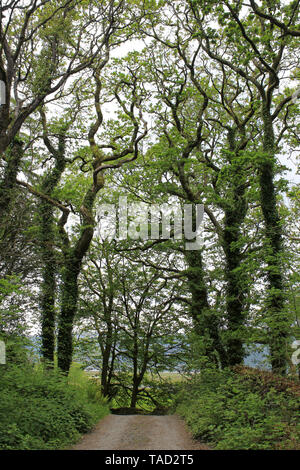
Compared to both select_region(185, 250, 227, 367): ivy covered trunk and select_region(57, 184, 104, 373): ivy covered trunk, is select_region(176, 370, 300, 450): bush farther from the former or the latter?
select_region(57, 184, 104, 373): ivy covered trunk

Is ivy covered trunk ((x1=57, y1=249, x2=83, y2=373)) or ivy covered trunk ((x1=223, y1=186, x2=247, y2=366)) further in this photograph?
ivy covered trunk ((x1=57, y1=249, x2=83, y2=373))

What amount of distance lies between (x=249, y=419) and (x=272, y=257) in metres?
4.81

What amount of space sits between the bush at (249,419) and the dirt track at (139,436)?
37 centimetres

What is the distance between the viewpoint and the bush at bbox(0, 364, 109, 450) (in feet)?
17.5

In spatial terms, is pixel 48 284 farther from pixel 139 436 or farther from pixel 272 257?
pixel 272 257

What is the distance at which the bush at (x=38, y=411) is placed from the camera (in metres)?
5.33

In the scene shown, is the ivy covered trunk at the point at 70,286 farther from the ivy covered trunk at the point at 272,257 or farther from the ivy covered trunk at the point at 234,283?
the ivy covered trunk at the point at 272,257

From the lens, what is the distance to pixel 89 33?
10781mm

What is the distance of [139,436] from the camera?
281 inches

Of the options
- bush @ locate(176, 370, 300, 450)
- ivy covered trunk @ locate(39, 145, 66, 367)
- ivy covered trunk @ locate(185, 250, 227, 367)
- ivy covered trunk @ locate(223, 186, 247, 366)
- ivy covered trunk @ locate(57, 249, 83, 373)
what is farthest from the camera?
ivy covered trunk @ locate(57, 249, 83, 373)

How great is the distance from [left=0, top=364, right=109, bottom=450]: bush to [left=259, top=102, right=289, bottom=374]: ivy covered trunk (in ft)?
16.9

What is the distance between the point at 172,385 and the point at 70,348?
518 centimetres

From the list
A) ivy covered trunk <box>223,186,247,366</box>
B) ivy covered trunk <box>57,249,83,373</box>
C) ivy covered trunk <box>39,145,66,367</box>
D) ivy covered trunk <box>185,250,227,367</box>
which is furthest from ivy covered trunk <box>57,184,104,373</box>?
ivy covered trunk <box>223,186,247,366</box>
